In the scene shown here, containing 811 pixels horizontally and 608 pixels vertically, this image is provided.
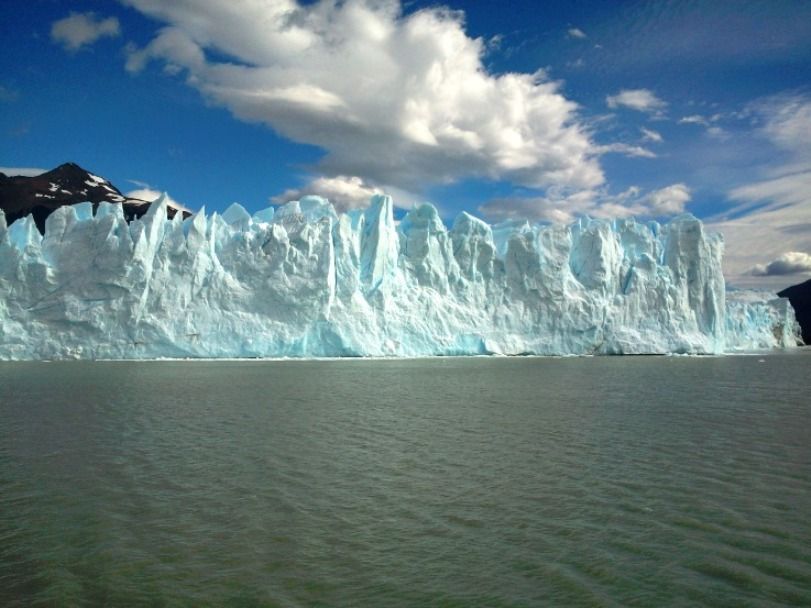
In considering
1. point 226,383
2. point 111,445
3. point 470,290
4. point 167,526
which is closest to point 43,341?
point 226,383

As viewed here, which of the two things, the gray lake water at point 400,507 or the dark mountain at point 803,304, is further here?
the dark mountain at point 803,304

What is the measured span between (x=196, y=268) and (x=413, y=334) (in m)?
13.8

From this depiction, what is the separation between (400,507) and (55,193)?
67.9 meters

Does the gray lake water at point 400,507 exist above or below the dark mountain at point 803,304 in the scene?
below

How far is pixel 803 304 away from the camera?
118062 mm

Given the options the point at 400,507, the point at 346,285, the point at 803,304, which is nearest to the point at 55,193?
the point at 346,285

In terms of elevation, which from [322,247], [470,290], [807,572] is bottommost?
[807,572]

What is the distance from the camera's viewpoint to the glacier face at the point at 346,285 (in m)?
34.7

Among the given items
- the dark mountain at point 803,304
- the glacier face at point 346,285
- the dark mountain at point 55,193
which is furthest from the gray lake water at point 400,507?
the dark mountain at point 803,304

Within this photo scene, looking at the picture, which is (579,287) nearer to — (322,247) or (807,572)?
(322,247)

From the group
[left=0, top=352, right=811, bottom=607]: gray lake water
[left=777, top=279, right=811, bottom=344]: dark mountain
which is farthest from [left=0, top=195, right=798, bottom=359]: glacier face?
[left=777, top=279, right=811, bottom=344]: dark mountain

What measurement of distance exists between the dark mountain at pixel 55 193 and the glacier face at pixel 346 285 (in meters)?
25.0

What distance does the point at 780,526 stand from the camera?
626 cm

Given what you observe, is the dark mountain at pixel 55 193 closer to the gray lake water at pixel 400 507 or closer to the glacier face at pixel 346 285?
the glacier face at pixel 346 285
